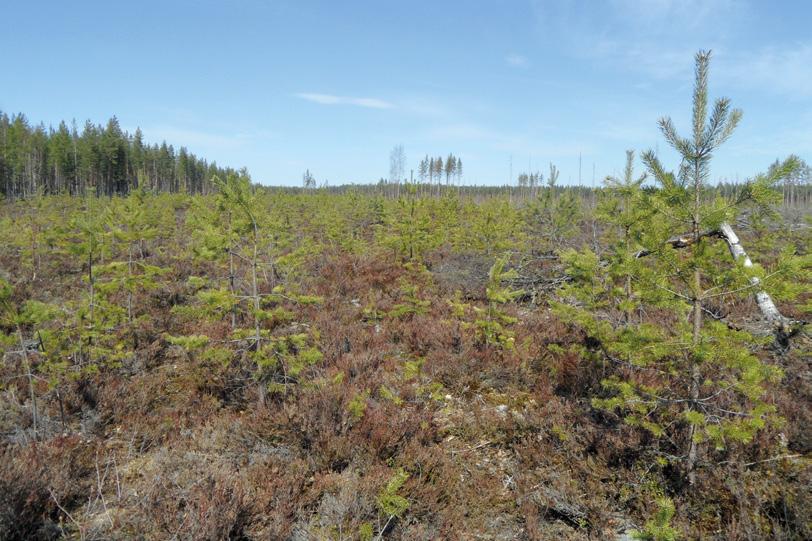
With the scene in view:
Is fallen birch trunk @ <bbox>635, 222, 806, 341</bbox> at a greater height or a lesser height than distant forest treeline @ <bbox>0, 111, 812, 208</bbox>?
lesser

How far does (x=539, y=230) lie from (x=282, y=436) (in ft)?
73.8

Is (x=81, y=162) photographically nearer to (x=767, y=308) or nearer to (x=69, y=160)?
(x=69, y=160)

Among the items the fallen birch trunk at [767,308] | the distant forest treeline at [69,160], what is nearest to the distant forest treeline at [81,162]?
the distant forest treeline at [69,160]

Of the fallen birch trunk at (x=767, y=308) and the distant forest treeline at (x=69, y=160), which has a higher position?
the distant forest treeline at (x=69, y=160)

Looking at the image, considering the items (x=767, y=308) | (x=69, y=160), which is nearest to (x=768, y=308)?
(x=767, y=308)

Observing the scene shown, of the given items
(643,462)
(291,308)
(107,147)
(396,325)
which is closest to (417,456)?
(643,462)

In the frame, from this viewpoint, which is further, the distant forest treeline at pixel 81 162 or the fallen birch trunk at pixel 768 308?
the distant forest treeline at pixel 81 162

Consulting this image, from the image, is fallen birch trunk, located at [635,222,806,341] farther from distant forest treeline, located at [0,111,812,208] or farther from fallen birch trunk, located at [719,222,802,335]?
distant forest treeline, located at [0,111,812,208]

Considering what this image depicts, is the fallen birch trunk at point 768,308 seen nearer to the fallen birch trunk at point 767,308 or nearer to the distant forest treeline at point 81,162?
the fallen birch trunk at point 767,308

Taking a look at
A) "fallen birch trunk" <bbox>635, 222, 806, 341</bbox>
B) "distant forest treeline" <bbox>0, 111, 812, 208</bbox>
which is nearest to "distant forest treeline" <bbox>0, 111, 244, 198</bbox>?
"distant forest treeline" <bbox>0, 111, 812, 208</bbox>

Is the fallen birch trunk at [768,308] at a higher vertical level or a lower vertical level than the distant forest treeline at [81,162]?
lower

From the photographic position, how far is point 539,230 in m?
24.8

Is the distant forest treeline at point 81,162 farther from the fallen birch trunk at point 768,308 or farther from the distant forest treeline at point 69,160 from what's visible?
the fallen birch trunk at point 768,308

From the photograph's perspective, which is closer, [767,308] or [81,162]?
[767,308]
